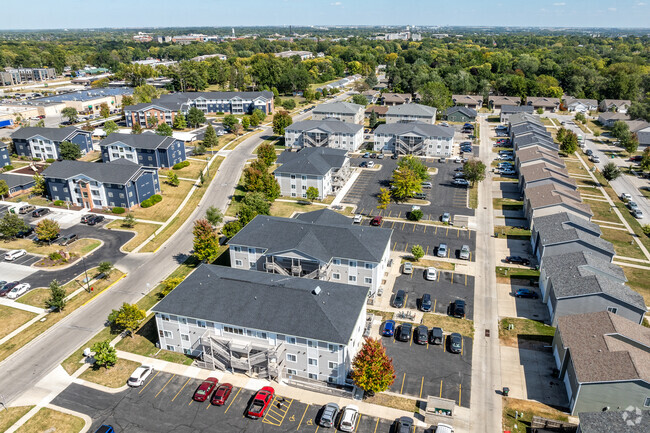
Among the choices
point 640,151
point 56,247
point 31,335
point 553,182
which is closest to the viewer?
point 31,335

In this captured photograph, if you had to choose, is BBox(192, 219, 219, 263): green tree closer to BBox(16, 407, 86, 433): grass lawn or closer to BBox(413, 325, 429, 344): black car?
BBox(16, 407, 86, 433): grass lawn

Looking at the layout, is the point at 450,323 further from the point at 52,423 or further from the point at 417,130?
the point at 417,130

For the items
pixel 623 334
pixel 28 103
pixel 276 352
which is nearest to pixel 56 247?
pixel 276 352

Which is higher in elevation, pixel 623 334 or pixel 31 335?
pixel 623 334

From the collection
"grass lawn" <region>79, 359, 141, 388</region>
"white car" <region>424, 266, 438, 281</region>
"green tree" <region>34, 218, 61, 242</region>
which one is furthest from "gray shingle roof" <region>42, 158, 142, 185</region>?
"white car" <region>424, 266, 438, 281</region>

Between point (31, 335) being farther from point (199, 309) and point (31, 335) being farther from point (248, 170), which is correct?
point (248, 170)

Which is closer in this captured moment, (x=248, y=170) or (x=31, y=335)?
(x=31, y=335)

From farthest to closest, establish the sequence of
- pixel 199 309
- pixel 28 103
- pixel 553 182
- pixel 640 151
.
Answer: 1. pixel 28 103
2. pixel 640 151
3. pixel 553 182
4. pixel 199 309
